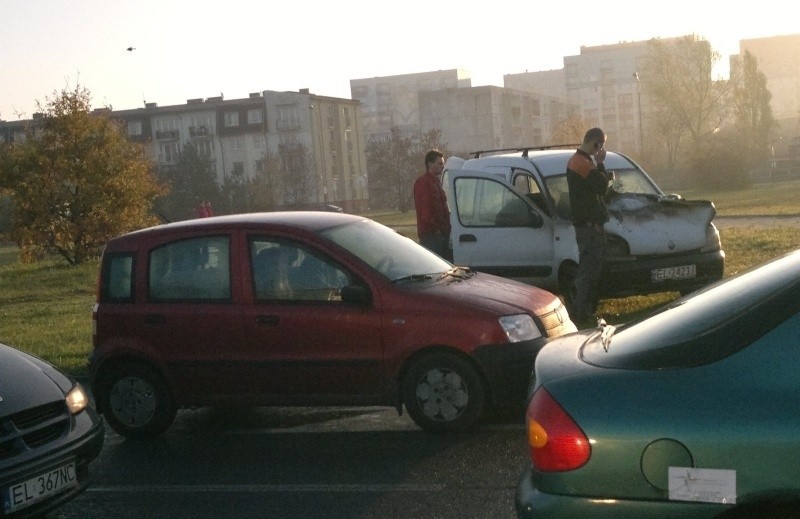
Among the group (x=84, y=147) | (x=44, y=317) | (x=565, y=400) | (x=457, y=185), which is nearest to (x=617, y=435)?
(x=565, y=400)

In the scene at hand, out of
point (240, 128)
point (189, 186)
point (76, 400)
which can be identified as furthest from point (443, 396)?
point (240, 128)

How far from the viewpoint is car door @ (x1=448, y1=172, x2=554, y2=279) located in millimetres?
13734

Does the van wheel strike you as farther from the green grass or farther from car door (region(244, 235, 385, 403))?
car door (region(244, 235, 385, 403))

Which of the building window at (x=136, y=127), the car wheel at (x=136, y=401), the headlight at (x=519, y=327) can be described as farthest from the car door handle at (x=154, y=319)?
the building window at (x=136, y=127)

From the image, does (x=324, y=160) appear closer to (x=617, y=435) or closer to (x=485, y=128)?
(x=485, y=128)

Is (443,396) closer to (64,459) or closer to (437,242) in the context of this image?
(64,459)

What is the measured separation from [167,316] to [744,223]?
24540mm

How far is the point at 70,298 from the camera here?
27156 millimetres

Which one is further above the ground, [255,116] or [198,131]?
[255,116]

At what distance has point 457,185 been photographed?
14.2 metres

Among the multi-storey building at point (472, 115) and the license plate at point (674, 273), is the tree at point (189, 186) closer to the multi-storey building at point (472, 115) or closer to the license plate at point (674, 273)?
the multi-storey building at point (472, 115)

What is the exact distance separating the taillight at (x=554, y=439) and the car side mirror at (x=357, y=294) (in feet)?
13.8

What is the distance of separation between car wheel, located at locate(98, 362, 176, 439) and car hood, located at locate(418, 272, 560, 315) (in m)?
2.32

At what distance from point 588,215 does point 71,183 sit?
92.0ft
